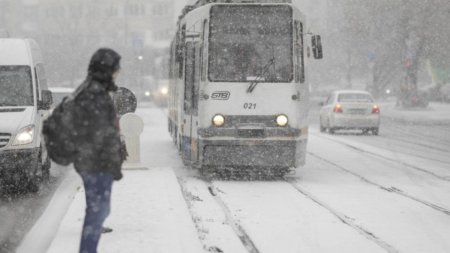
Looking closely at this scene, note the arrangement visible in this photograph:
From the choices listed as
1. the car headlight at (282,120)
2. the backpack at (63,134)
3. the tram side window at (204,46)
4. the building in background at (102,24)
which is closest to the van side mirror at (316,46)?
the car headlight at (282,120)

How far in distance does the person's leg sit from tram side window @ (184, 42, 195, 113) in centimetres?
840

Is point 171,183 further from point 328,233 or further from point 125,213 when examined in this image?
point 328,233

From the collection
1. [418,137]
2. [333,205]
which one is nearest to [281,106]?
[333,205]

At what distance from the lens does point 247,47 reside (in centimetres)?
1371

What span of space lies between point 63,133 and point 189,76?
8.74m

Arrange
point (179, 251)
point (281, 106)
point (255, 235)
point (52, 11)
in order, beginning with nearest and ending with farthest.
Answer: point (179, 251) < point (255, 235) < point (281, 106) < point (52, 11)

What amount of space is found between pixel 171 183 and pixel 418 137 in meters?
16.3

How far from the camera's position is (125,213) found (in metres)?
9.44

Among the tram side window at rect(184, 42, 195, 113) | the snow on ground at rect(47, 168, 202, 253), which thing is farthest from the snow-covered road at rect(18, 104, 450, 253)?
the tram side window at rect(184, 42, 195, 113)

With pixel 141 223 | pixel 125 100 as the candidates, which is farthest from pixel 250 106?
pixel 141 223

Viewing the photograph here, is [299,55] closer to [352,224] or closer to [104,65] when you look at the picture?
[352,224]

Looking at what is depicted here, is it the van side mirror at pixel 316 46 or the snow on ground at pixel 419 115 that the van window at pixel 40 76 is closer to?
the van side mirror at pixel 316 46

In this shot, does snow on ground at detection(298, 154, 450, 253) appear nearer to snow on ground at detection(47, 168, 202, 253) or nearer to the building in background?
snow on ground at detection(47, 168, 202, 253)

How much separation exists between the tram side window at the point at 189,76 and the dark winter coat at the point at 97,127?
27.5 ft
